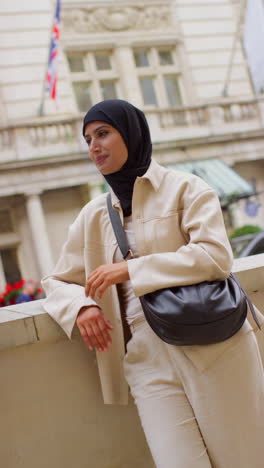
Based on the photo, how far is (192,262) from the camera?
4.65ft

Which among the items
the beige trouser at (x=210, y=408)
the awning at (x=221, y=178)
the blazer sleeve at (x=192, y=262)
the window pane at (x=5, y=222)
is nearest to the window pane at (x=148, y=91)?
the awning at (x=221, y=178)

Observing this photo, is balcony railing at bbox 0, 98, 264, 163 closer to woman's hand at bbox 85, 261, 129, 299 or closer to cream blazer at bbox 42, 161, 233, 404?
cream blazer at bbox 42, 161, 233, 404

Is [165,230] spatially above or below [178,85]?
below

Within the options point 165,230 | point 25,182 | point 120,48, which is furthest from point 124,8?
point 165,230

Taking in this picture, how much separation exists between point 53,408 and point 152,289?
0.75 meters

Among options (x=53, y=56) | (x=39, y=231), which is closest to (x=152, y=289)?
(x=53, y=56)

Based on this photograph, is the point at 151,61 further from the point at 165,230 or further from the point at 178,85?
the point at 165,230

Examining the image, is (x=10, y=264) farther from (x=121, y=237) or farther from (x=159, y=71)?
(x=121, y=237)

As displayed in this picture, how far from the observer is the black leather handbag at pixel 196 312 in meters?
1.38

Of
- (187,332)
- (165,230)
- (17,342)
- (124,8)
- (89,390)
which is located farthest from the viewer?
(124,8)

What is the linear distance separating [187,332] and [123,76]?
12.2m

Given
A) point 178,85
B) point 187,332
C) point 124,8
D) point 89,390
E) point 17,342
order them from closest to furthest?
point 187,332 → point 17,342 → point 89,390 → point 124,8 → point 178,85

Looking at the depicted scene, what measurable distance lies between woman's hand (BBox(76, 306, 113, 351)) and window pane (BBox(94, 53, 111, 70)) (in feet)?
40.5

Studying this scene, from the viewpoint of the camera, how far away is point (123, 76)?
500 inches
